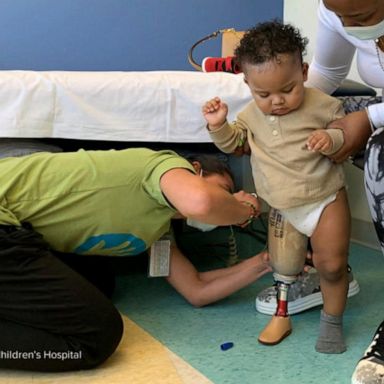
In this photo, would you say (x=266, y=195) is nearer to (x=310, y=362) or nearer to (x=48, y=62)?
(x=310, y=362)

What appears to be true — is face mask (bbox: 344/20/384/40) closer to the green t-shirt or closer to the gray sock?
the green t-shirt

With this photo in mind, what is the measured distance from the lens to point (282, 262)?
1219 mm

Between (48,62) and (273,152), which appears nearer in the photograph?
(273,152)

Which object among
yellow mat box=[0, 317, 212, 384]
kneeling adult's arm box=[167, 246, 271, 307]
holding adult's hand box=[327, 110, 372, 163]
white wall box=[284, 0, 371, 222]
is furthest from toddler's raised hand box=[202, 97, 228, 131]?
white wall box=[284, 0, 371, 222]

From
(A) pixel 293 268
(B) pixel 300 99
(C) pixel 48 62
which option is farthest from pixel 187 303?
(C) pixel 48 62

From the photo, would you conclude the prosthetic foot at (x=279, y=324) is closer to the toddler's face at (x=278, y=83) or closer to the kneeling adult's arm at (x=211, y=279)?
the kneeling adult's arm at (x=211, y=279)

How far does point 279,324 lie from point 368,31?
578 mm

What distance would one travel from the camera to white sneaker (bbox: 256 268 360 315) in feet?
4.39

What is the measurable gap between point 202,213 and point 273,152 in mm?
199

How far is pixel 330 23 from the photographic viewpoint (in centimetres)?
125

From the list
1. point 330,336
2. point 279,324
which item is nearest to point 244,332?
point 279,324

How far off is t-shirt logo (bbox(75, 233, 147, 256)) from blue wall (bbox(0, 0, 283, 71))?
1.01 metres

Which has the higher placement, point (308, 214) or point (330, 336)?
point (308, 214)

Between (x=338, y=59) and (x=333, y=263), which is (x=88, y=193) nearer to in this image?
(x=333, y=263)
